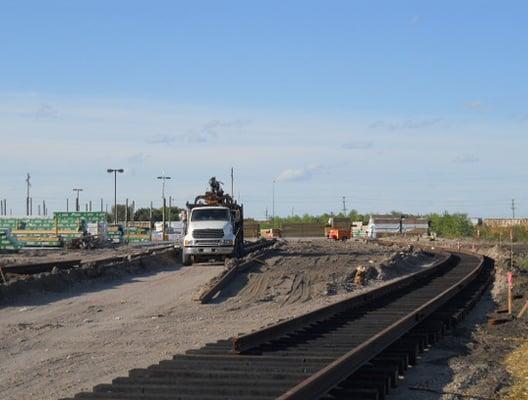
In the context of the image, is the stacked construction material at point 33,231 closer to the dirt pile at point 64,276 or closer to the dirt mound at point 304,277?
the dirt mound at point 304,277

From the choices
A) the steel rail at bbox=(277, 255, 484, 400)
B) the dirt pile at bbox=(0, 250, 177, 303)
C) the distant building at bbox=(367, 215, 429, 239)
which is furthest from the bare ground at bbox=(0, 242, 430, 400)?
the distant building at bbox=(367, 215, 429, 239)

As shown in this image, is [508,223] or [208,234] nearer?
[208,234]

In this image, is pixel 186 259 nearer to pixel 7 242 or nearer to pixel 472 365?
pixel 7 242

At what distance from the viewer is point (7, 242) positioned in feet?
222

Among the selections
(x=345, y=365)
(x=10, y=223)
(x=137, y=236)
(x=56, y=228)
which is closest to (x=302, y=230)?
(x=137, y=236)

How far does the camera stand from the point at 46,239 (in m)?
76.4

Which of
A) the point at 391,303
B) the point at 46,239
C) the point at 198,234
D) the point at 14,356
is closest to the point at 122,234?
the point at 46,239

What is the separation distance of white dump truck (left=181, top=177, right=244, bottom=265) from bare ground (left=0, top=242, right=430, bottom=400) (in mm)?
4088

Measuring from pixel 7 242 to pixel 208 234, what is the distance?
99.3ft

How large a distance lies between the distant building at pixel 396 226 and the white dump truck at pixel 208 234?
2790 inches

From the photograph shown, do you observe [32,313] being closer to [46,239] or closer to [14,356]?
[14,356]

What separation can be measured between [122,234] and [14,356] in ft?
230

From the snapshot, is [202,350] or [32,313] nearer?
[202,350]

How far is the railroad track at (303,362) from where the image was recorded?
1011 centimetres
